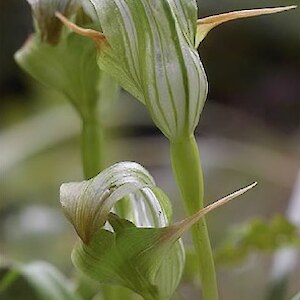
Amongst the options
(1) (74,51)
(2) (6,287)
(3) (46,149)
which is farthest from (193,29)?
(3) (46,149)

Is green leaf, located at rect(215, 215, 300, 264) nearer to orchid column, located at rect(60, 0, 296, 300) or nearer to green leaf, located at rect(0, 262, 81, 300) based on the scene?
green leaf, located at rect(0, 262, 81, 300)

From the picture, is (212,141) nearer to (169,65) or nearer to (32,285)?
(32,285)

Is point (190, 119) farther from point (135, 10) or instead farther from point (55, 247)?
point (55, 247)

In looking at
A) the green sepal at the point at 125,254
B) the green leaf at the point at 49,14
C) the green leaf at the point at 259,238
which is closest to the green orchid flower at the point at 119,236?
the green sepal at the point at 125,254

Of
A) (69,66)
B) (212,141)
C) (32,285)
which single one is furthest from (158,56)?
(212,141)

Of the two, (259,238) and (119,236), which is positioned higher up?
A: (119,236)

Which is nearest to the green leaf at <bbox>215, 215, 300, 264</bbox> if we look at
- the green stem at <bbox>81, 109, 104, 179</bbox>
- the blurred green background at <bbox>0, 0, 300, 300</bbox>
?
the blurred green background at <bbox>0, 0, 300, 300</bbox>
